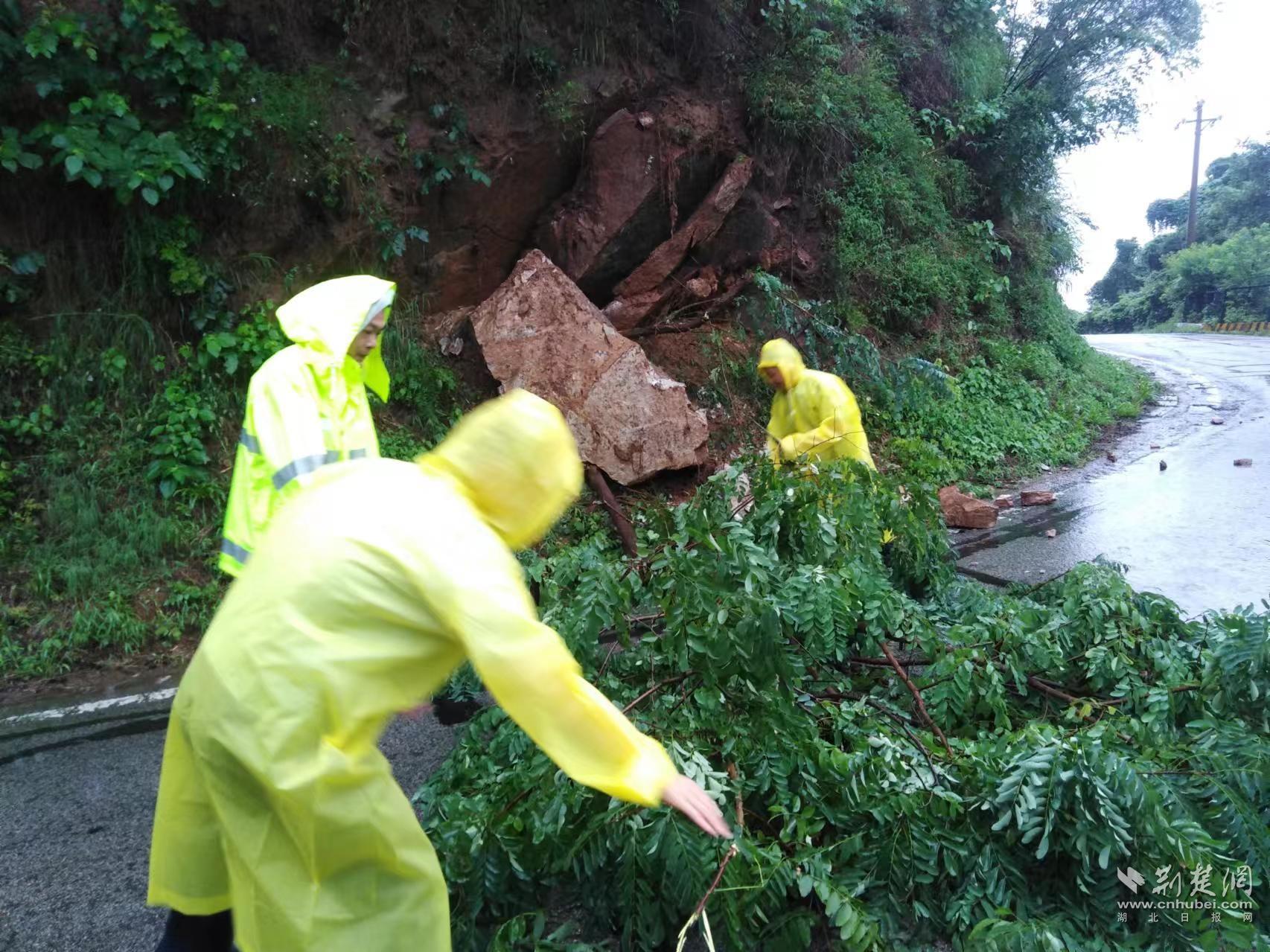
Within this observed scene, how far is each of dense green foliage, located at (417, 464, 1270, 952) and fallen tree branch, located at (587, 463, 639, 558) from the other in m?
2.52

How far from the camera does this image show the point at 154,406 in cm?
609

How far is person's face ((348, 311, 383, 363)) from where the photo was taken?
319 centimetres

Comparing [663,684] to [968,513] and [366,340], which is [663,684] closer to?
[366,340]

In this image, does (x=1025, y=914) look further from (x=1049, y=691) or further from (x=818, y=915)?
(x=1049, y=691)

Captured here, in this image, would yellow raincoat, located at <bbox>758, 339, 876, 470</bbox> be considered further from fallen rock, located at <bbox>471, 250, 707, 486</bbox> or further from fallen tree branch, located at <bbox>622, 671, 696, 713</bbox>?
fallen tree branch, located at <bbox>622, 671, 696, 713</bbox>

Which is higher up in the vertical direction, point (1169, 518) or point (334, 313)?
point (334, 313)

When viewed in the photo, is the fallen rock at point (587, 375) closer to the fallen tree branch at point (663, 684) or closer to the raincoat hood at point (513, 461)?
the fallen tree branch at point (663, 684)

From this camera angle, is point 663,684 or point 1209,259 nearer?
point 663,684

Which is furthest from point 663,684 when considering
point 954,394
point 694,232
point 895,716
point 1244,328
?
point 1244,328

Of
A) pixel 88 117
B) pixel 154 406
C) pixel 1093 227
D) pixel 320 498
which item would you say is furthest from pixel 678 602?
pixel 1093 227

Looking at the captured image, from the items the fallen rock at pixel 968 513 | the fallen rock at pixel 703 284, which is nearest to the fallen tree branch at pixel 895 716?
the fallen rock at pixel 968 513

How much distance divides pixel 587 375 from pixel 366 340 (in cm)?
Result: 392

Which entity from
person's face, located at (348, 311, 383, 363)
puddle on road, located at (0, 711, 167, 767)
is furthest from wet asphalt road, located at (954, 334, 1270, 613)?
puddle on road, located at (0, 711, 167, 767)

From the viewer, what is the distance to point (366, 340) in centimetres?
322
